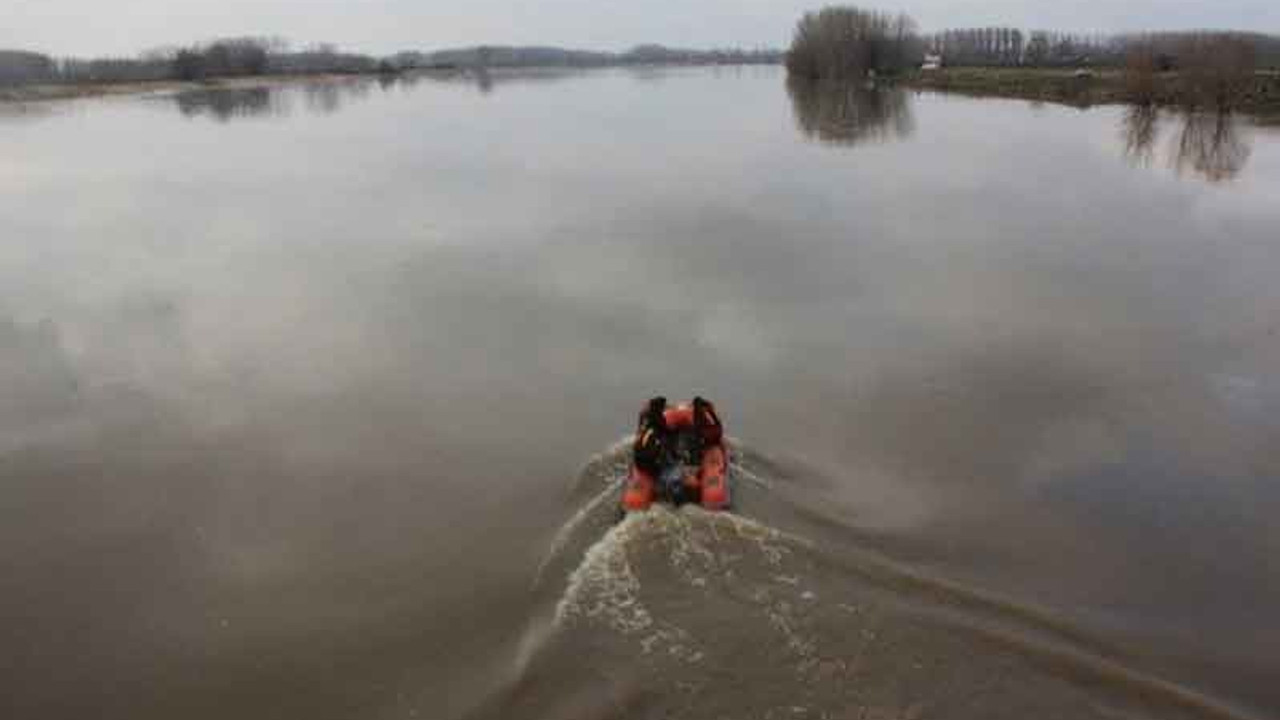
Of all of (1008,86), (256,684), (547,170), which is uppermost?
(1008,86)

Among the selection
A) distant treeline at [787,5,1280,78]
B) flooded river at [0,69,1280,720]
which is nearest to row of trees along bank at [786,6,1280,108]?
distant treeline at [787,5,1280,78]

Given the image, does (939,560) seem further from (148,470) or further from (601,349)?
(148,470)

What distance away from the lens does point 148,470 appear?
11117 mm

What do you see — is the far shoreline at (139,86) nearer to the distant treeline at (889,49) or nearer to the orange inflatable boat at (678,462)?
the distant treeline at (889,49)

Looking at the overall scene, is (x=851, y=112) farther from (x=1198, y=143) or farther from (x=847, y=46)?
(x=847, y=46)

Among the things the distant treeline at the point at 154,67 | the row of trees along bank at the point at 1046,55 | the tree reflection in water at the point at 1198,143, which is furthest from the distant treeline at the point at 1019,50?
the distant treeline at the point at 154,67

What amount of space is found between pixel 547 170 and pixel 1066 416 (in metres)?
23.2

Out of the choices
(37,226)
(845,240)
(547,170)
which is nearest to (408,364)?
(845,240)

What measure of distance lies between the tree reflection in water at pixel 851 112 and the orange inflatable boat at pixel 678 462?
30884mm

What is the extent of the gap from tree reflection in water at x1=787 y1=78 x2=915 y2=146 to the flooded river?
55.6 feet

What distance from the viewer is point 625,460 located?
35.5ft

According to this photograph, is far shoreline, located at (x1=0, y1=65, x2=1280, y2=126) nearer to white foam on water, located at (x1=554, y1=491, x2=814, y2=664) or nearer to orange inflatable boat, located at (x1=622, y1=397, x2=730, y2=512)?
orange inflatable boat, located at (x1=622, y1=397, x2=730, y2=512)

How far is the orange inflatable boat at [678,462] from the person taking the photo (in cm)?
924

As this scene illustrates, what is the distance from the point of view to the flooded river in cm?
750
